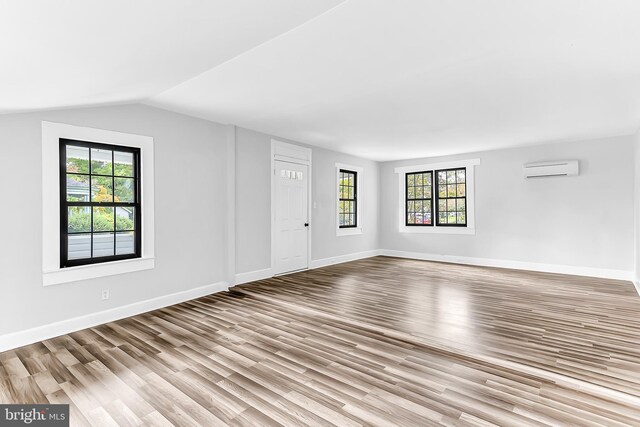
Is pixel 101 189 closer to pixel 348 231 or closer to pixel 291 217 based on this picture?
A: pixel 291 217

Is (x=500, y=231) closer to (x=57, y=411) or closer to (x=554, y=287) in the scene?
(x=554, y=287)

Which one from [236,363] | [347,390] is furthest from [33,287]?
[347,390]

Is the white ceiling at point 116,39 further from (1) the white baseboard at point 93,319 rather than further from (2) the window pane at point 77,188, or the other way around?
(1) the white baseboard at point 93,319

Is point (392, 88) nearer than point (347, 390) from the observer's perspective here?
No

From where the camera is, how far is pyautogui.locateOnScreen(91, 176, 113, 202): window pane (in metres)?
3.71

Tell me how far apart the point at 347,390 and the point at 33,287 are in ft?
10.5

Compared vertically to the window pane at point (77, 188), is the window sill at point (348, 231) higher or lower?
lower

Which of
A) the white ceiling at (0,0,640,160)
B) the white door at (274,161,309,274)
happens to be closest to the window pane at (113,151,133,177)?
the white ceiling at (0,0,640,160)

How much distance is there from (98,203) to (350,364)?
3.25 m

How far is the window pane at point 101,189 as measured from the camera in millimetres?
3709

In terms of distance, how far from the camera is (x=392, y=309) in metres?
4.13

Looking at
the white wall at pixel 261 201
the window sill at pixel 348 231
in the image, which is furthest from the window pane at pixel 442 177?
the white wall at pixel 261 201

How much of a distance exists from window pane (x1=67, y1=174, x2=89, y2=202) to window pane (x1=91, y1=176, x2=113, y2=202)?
0.06 meters

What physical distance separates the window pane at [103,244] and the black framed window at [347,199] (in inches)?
191
